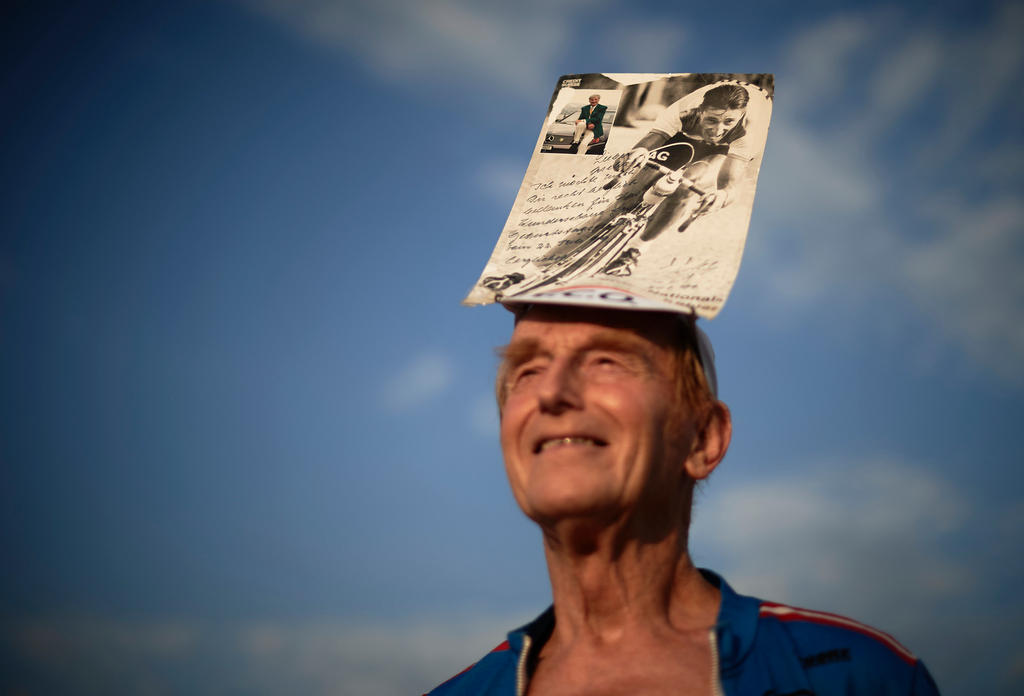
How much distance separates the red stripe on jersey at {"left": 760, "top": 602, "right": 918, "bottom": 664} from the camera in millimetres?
3115

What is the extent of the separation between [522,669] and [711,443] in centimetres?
129

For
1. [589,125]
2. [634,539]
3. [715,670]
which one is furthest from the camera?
[589,125]

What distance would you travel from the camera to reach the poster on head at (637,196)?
352 centimetres

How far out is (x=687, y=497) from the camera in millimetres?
3668

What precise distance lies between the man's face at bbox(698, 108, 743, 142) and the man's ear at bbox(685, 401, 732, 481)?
1.31 metres

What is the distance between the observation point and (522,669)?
11.6 ft

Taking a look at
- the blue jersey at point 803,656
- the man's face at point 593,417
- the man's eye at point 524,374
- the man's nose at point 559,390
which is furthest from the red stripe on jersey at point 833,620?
the man's eye at point 524,374

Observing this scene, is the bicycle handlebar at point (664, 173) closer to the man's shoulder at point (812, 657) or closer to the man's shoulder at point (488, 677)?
the man's shoulder at point (812, 657)

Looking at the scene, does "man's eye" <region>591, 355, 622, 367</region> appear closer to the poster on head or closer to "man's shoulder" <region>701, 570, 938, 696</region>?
the poster on head

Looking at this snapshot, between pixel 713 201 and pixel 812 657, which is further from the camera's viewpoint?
pixel 713 201

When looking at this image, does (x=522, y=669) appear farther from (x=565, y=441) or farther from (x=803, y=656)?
(x=803, y=656)

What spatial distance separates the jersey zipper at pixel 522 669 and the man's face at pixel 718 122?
2.50 m

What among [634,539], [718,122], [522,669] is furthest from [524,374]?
[718,122]

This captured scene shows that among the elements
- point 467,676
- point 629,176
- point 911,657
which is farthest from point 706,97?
point 467,676
